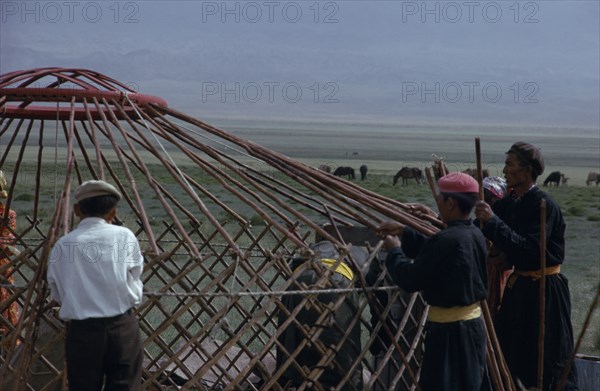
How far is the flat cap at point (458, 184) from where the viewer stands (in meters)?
3.39

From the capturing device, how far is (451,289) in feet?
11.2

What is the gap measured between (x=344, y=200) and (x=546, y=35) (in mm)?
133029

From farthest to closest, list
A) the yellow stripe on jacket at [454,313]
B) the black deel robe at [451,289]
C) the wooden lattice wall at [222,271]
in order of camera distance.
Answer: the wooden lattice wall at [222,271] < the yellow stripe on jacket at [454,313] < the black deel robe at [451,289]

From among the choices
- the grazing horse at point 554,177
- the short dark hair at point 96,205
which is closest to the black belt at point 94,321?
the short dark hair at point 96,205

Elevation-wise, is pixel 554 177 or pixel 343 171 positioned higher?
pixel 343 171

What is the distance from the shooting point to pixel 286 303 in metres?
4.38

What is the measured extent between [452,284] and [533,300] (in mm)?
712

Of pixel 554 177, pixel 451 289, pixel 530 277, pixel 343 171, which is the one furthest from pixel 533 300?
pixel 554 177

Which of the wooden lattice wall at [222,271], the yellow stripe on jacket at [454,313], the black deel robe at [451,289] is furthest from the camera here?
the wooden lattice wall at [222,271]

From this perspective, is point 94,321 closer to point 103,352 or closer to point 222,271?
point 103,352

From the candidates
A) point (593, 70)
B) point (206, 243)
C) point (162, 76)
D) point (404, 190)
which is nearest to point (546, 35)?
point (593, 70)

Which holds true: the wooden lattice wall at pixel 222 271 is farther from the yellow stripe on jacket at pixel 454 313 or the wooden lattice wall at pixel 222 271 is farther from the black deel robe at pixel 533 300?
the yellow stripe on jacket at pixel 454 313

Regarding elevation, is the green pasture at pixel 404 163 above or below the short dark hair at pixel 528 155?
below

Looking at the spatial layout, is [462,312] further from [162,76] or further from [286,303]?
[162,76]
